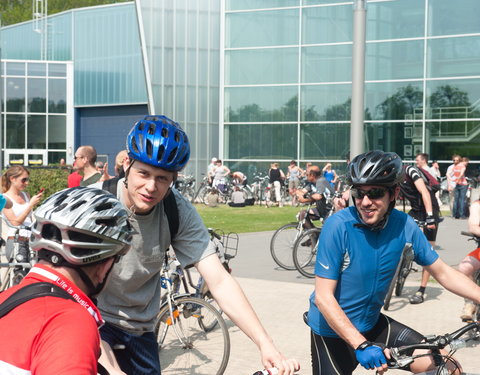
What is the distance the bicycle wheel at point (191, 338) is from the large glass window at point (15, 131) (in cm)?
3912

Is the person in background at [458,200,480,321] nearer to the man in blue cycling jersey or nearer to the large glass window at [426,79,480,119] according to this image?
the man in blue cycling jersey

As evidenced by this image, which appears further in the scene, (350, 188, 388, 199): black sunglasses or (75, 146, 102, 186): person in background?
(75, 146, 102, 186): person in background

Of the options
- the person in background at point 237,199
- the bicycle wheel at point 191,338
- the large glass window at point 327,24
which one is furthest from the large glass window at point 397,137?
the bicycle wheel at point 191,338

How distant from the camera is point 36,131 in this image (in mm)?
43500

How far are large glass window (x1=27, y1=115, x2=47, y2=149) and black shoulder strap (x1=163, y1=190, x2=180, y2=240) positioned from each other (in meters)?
41.6

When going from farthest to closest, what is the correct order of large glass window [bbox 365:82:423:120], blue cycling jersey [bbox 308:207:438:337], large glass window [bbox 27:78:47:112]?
large glass window [bbox 27:78:47:112]
large glass window [bbox 365:82:423:120]
blue cycling jersey [bbox 308:207:438:337]

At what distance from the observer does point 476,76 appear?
91.1 ft

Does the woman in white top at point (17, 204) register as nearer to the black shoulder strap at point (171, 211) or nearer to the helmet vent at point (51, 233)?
the black shoulder strap at point (171, 211)

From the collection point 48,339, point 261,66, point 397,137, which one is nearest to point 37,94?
point 261,66

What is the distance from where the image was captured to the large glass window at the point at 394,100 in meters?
29.1

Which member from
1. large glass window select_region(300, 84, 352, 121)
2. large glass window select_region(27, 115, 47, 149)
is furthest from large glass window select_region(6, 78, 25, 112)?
large glass window select_region(300, 84, 352, 121)

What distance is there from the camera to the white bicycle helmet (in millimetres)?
1900

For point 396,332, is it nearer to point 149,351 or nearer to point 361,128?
point 149,351

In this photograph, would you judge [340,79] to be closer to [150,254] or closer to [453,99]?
[453,99]
